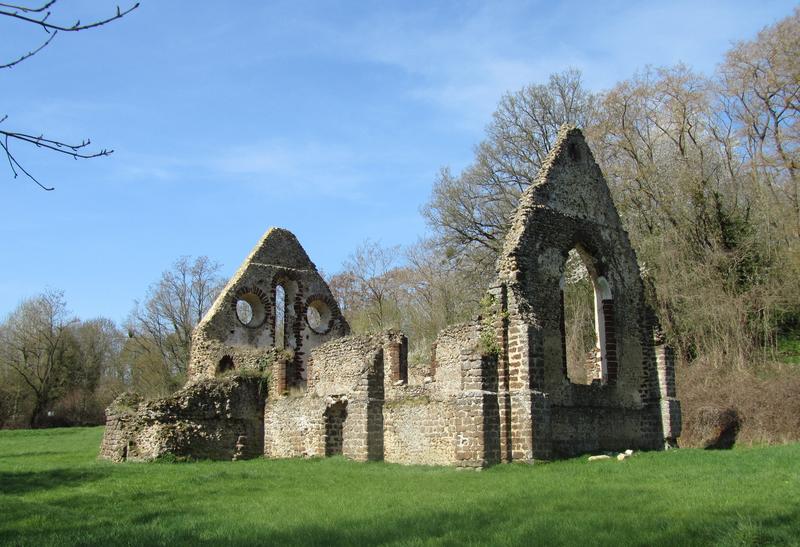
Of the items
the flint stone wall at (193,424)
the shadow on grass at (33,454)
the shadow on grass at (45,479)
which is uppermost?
the flint stone wall at (193,424)

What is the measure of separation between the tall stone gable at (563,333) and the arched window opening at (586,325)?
45 millimetres

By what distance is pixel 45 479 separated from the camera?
1362 centimetres

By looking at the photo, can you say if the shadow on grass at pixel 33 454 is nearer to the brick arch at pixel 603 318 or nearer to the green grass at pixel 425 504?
the green grass at pixel 425 504

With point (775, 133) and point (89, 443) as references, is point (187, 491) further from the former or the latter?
point (775, 133)

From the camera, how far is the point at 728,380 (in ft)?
68.1

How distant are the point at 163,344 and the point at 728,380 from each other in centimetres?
3415

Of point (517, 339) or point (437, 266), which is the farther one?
point (437, 266)

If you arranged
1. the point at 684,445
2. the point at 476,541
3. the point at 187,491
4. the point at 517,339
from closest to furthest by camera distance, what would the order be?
the point at 476,541 → the point at 187,491 → the point at 517,339 → the point at 684,445

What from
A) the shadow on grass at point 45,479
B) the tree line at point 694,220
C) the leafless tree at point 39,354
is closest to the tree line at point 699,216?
the tree line at point 694,220

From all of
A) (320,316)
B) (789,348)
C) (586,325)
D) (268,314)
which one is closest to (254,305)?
(268,314)

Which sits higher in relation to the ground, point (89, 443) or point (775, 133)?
point (775, 133)

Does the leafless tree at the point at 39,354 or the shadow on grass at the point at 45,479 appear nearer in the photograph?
the shadow on grass at the point at 45,479

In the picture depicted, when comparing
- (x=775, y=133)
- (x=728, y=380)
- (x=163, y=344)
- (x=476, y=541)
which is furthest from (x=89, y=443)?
(x=775, y=133)

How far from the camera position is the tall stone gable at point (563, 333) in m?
14.5
